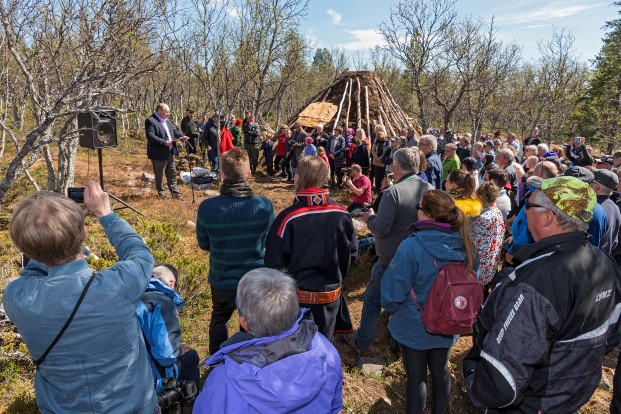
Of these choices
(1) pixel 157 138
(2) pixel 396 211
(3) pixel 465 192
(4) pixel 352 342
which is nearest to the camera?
(2) pixel 396 211

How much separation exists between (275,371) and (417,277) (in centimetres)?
148

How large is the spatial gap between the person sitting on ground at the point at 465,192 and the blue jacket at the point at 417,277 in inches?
53.0

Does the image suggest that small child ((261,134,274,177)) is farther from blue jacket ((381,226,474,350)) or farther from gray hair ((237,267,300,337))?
gray hair ((237,267,300,337))

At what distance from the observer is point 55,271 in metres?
1.56

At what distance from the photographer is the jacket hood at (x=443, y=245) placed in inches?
102

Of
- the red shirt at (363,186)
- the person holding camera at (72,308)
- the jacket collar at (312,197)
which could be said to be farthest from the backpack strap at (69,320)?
the red shirt at (363,186)

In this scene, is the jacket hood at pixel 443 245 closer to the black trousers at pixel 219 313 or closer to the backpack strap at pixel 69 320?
the black trousers at pixel 219 313

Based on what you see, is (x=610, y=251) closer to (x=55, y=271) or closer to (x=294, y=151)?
(x=55, y=271)

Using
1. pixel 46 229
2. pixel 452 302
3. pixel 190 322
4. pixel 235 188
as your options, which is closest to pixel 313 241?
pixel 235 188

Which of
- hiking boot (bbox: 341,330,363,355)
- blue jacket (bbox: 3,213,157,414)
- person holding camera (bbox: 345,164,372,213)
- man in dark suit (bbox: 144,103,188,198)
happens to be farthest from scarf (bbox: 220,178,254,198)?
man in dark suit (bbox: 144,103,188,198)

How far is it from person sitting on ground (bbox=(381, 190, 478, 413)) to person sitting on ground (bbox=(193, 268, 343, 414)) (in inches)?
44.5

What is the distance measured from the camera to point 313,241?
115 inches

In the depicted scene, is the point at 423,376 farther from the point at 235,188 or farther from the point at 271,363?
the point at 235,188

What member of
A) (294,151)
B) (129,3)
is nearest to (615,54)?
(294,151)
